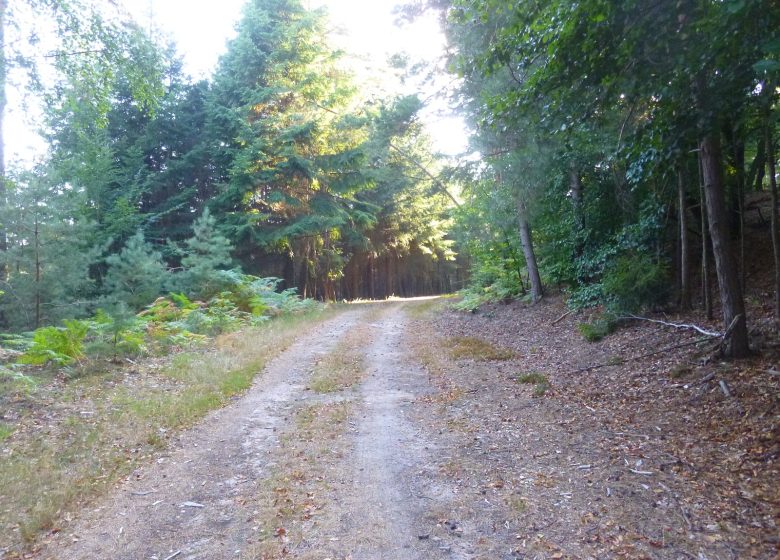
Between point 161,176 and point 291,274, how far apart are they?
8769 mm

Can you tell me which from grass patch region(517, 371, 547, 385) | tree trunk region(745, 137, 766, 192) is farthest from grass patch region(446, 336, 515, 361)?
tree trunk region(745, 137, 766, 192)

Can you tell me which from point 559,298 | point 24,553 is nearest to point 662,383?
point 24,553

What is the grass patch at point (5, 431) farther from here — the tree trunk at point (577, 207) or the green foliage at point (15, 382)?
the tree trunk at point (577, 207)

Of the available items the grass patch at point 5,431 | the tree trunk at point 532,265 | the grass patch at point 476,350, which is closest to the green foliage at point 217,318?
the grass patch at point 476,350

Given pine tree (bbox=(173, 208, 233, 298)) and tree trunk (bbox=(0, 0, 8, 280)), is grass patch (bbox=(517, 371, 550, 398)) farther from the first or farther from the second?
pine tree (bbox=(173, 208, 233, 298))

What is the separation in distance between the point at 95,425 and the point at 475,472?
5.05 meters

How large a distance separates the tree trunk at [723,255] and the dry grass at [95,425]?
749 cm

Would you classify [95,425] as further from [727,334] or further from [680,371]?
[727,334]

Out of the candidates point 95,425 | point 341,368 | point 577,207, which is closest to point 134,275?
point 341,368

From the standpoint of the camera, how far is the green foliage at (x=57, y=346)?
9758 millimetres

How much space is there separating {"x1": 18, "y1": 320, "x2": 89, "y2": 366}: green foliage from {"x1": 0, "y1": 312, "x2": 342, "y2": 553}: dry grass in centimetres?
79

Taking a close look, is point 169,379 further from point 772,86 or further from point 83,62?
point 772,86

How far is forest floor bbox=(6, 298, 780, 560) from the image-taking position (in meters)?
3.97

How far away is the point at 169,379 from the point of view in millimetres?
9641
